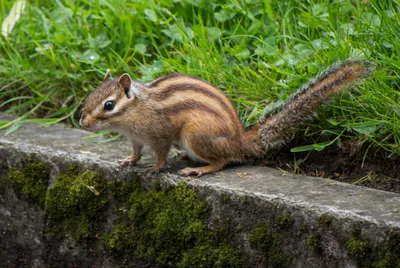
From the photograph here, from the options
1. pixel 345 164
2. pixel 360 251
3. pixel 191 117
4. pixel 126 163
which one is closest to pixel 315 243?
pixel 360 251

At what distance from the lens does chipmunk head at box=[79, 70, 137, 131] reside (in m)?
3.84

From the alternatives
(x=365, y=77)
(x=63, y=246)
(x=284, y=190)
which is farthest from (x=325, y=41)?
(x=63, y=246)

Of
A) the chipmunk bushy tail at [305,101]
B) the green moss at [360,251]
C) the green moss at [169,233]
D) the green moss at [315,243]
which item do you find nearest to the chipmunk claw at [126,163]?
the green moss at [169,233]

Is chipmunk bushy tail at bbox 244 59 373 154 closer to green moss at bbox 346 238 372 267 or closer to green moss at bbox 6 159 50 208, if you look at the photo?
green moss at bbox 346 238 372 267

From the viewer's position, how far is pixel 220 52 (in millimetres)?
4625

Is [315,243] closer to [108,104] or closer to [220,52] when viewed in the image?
[108,104]

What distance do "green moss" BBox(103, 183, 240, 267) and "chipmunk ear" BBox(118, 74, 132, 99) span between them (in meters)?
0.49

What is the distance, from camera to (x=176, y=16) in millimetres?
5047

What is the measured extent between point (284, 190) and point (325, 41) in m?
1.01

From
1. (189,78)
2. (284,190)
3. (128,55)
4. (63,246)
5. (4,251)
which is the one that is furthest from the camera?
(128,55)

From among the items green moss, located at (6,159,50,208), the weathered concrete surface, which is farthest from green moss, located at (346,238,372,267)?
green moss, located at (6,159,50,208)

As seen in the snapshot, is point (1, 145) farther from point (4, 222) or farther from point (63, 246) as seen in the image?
point (63, 246)

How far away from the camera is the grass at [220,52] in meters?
3.82

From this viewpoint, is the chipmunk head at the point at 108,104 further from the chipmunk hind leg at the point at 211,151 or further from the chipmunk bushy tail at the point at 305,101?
the chipmunk bushy tail at the point at 305,101
